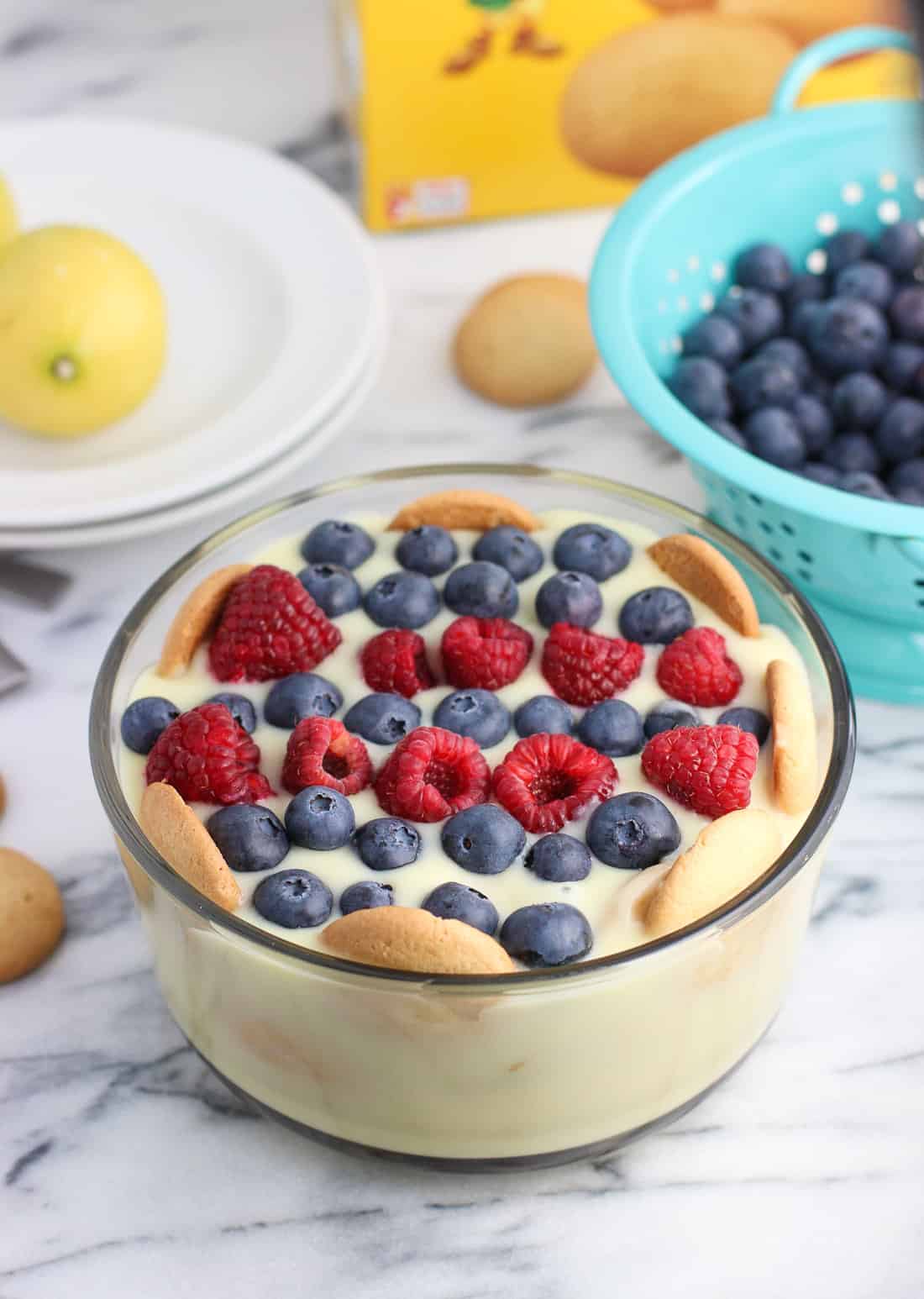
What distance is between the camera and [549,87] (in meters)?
1.40

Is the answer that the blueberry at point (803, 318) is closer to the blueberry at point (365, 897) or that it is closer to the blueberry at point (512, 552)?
the blueberry at point (512, 552)

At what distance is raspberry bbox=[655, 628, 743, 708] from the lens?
33.8 inches

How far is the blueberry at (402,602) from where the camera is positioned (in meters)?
0.91

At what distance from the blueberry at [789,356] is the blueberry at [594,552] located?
1.09 feet

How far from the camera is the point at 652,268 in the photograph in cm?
121

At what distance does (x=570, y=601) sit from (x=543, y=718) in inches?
3.7

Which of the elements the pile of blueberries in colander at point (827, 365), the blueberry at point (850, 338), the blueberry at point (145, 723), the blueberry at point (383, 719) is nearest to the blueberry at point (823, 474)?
the pile of blueberries in colander at point (827, 365)

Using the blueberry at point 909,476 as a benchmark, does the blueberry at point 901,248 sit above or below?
above

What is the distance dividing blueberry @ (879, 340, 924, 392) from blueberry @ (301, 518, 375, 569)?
0.49 meters

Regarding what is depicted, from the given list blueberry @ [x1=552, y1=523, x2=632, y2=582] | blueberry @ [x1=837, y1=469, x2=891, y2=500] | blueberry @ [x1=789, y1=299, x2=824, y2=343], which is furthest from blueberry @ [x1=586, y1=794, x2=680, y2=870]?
blueberry @ [x1=789, y1=299, x2=824, y2=343]

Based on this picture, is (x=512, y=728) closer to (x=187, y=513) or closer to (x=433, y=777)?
(x=433, y=777)

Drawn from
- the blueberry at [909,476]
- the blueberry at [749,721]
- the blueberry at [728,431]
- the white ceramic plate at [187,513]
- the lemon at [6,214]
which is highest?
the lemon at [6,214]

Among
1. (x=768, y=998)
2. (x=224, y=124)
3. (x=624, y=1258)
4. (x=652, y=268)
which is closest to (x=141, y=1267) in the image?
(x=624, y=1258)

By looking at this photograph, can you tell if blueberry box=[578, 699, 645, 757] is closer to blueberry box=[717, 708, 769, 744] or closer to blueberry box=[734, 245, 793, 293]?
blueberry box=[717, 708, 769, 744]
